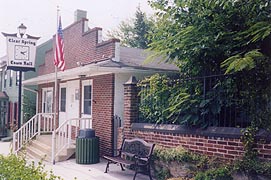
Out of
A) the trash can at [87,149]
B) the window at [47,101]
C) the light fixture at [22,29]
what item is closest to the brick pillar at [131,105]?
the trash can at [87,149]

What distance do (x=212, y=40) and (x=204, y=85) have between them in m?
0.92

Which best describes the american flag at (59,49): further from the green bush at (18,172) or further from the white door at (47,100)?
the green bush at (18,172)

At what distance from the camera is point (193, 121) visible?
19.5 feet

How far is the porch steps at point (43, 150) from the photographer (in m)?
9.16

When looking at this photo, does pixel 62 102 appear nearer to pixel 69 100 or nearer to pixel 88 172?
pixel 69 100

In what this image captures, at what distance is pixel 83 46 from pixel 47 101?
15.9 feet

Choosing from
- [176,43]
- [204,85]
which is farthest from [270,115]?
[176,43]

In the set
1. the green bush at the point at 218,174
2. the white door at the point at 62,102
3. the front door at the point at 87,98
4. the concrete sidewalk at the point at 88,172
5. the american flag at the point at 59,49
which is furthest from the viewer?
the white door at the point at 62,102

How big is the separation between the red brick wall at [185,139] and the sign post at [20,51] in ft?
14.8

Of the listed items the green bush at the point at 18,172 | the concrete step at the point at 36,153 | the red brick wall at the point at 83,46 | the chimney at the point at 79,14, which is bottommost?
the concrete step at the point at 36,153

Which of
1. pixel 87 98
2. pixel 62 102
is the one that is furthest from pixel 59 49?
pixel 62 102

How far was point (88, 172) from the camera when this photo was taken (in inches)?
292

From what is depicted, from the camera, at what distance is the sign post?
10.3 m

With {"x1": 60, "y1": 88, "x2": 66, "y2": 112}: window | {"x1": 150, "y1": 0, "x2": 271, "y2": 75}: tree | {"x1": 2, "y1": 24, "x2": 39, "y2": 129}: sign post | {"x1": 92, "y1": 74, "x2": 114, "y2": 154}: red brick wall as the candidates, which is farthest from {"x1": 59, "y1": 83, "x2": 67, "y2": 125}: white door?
{"x1": 150, "y1": 0, "x2": 271, "y2": 75}: tree
